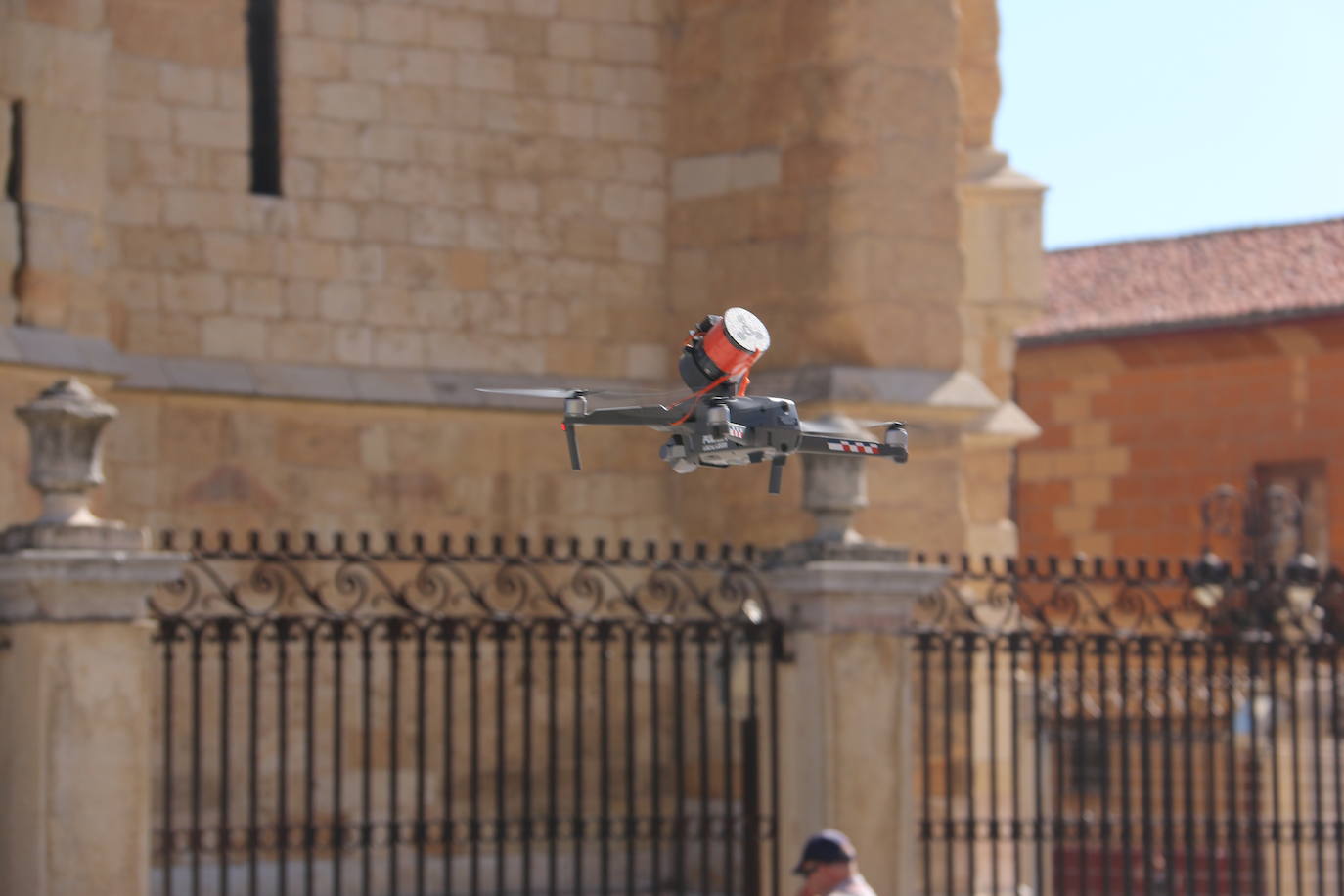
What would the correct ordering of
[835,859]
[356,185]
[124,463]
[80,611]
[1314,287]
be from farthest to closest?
1. [1314,287]
2. [356,185]
3. [124,463]
4. [80,611]
5. [835,859]

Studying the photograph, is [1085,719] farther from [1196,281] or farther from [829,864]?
[1196,281]

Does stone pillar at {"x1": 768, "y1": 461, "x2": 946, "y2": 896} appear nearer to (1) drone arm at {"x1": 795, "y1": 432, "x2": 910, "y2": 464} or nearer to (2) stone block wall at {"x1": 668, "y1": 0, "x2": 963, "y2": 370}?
(2) stone block wall at {"x1": 668, "y1": 0, "x2": 963, "y2": 370}

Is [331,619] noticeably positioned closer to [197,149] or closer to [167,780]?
[167,780]

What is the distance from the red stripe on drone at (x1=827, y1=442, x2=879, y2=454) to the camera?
461 centimetres

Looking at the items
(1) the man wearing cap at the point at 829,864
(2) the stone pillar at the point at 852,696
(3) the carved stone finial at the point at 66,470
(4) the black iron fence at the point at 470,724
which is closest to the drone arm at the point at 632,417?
(1) the man wearing cap at the point at 829,864

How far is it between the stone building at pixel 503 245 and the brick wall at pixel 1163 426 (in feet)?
32.4

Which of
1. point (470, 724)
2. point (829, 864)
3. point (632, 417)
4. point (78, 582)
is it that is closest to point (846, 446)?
point (632, 417)

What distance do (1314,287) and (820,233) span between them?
37.4 feet

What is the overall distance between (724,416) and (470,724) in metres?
7.28

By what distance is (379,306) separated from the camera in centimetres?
1346

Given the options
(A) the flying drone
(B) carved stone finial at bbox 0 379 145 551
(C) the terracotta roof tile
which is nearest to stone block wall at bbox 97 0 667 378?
(B) carved stone finial at bbox 0 379 145 551

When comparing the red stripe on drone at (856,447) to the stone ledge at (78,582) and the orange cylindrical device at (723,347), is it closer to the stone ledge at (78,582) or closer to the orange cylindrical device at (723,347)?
the orange cylindrical device at (723,347)

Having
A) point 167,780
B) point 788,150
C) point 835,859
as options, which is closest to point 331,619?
point 167,780

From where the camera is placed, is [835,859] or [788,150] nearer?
[835,859]
